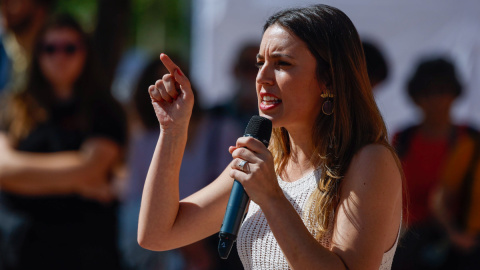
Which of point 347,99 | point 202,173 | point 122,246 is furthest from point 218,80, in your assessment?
point 347,99

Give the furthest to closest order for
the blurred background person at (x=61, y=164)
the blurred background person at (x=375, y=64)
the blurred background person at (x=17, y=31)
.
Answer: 1. the blurred background person at (x=17, y=31)
2. the blurred background person at (x=375, y=64)
3. the blurred background person at (x=61, y=164)

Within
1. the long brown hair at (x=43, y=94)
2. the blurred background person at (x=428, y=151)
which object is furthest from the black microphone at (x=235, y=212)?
the blurred background person at (x=428, y=151)

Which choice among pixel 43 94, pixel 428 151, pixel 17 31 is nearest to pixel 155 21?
pixel 17 31

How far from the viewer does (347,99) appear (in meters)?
2.52

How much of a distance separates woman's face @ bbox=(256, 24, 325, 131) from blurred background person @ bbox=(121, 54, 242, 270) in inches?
103

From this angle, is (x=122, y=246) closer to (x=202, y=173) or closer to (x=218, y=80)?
(x=202, y=173)

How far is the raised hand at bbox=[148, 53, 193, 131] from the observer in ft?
8.57

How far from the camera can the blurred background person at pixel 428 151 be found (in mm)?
5254

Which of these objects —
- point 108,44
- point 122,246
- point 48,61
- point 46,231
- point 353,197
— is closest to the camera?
point 353,197

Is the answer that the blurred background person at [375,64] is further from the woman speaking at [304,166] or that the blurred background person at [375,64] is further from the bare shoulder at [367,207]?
the bare shoulder at [367,207]

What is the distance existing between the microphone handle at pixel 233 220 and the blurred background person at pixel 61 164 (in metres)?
2.54

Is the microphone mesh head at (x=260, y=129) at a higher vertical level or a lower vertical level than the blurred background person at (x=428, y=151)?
higher

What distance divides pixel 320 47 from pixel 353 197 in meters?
0.50

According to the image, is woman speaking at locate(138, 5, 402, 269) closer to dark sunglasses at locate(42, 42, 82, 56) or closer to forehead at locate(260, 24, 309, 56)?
forehead at locate(260, 24, 309, 56)
